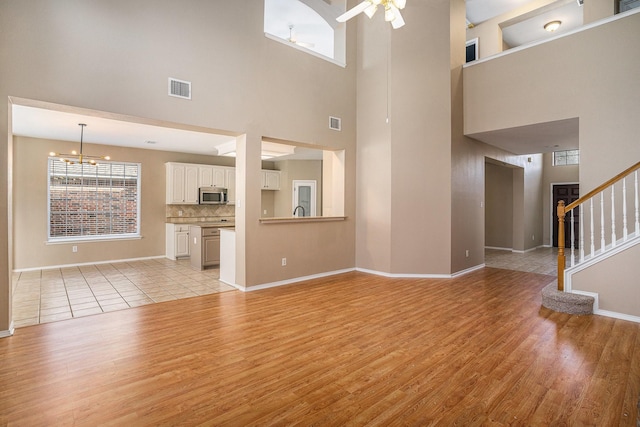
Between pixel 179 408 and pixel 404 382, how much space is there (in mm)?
1509

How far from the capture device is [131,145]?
7207 millimetres

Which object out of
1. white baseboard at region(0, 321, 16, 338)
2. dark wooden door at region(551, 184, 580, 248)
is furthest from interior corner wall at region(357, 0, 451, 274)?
dark wooden door at region(551, 184, 580, 248)

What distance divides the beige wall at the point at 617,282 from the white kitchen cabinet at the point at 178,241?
7.38 meters

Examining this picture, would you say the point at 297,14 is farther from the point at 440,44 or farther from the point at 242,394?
the point at 242,394

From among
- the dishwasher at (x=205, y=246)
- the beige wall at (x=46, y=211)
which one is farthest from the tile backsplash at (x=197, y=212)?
the dishwasher at (x=205, y=246)

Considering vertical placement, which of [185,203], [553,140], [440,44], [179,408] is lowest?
[179,408]

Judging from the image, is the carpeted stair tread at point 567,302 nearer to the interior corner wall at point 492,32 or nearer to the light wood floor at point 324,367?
the light wood floor at point 324,367

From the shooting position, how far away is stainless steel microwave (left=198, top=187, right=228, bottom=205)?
8.10 metres

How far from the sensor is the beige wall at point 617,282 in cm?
346

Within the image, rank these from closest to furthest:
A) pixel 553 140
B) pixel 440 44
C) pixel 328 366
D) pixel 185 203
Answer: pixel 328 366 → pixel 440 44 → pixel 553 140 → pixel 185 203

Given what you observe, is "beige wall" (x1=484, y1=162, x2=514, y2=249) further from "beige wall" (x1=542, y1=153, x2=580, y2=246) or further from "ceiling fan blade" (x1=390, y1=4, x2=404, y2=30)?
"ceiling fan blade" (x1=390, y1=4, x2=404, y2=30)

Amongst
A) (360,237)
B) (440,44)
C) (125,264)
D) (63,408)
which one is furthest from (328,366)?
(125,264)

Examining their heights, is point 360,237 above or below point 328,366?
above

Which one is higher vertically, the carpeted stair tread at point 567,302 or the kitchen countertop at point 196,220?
the kitchen countertop at point 196,220
